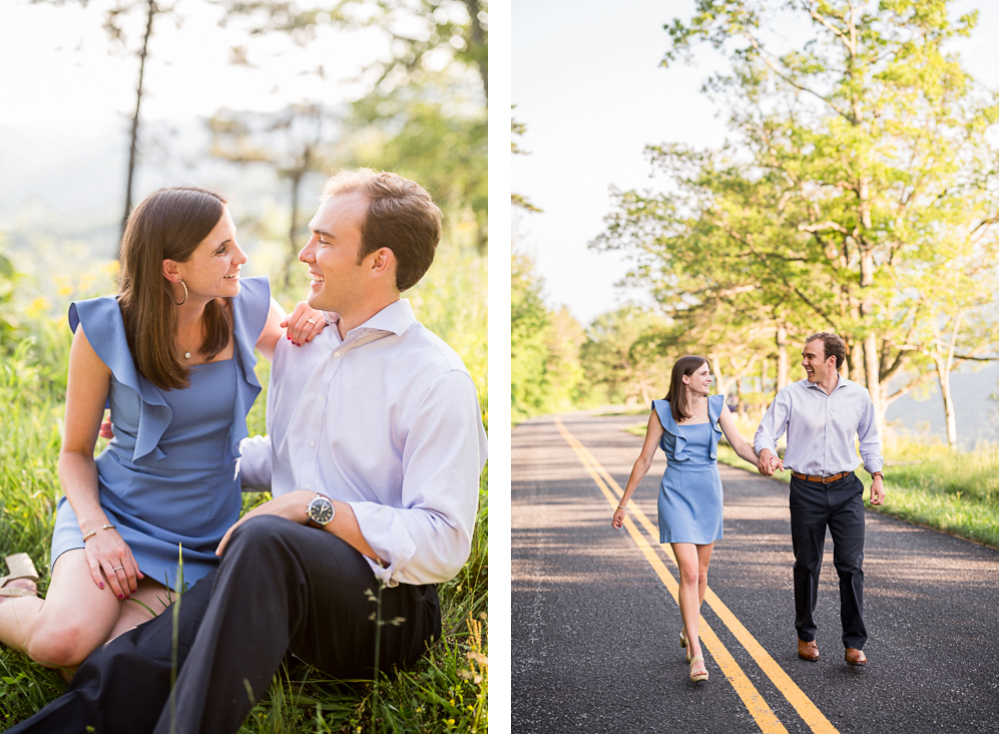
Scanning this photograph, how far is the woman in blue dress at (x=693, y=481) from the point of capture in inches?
93.3

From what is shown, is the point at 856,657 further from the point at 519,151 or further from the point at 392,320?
the point at 519,151

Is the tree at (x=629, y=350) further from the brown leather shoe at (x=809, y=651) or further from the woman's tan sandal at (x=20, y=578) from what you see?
the woman's tan sandal at (x=20, y=578)

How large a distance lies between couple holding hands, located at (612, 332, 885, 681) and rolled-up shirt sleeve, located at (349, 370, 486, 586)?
952 mm

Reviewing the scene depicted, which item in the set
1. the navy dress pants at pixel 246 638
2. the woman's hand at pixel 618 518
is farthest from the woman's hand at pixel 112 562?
the woman's hand at pixel 618 518

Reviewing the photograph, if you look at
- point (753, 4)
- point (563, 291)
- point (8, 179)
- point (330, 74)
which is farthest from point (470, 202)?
point (8, 179)

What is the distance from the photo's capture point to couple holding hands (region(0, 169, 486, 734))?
1.61 m

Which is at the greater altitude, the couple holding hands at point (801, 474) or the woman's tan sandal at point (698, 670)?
the couple holding hands at point (801, 474)

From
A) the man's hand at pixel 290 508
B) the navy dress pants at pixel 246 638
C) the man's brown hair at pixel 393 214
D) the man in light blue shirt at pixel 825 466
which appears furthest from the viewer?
the man in light blue shirt at pixel 825 466

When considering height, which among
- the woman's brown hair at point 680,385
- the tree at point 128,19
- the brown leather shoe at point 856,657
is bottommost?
the brown leather shoe at point 856,657

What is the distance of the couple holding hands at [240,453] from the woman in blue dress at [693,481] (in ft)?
2.99

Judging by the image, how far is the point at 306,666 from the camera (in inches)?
73.3

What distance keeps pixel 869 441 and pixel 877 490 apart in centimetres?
18

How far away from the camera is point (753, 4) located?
248 cm

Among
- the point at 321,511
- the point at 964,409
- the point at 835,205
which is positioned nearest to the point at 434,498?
the point at 321,511
